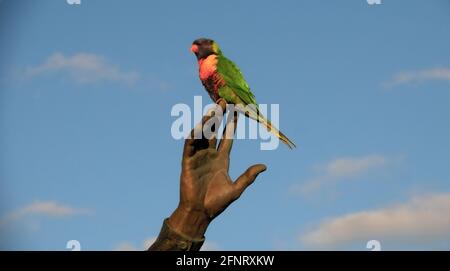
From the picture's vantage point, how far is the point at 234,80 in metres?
7.77

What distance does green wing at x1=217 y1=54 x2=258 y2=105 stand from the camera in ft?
25.4

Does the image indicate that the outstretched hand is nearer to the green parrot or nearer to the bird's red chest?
the green parrot

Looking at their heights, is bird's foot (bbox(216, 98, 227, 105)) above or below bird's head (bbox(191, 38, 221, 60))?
below

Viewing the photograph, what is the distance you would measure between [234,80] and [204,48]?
61 centimetres

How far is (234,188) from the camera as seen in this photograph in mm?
5898

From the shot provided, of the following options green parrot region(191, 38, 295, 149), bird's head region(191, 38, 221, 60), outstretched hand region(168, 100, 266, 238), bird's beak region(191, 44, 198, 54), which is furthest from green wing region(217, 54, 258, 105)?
outstretched hand region(168, 100, 266, 238)

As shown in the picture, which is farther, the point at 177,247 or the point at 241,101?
the point at 241,101

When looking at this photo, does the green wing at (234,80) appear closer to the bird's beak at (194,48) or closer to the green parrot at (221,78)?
the green parrot at (221,78)

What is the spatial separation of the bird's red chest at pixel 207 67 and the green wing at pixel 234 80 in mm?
67
